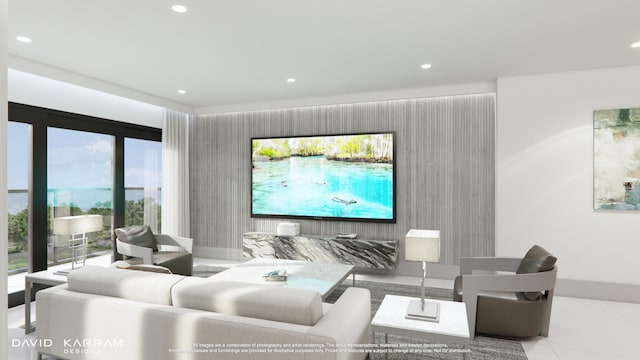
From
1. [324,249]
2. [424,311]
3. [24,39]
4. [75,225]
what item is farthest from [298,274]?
[24,39]

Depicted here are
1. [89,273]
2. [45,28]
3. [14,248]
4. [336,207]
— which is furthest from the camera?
[336,207]

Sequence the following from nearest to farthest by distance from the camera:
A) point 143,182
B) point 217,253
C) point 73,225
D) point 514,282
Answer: point 514,282, point 73,225, point 143,182, point 217,253

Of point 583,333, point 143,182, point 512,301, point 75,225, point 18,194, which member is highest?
point 143,182

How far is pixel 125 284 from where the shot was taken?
2178 millimetres

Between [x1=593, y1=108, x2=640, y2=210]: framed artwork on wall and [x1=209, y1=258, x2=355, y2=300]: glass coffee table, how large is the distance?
306cm

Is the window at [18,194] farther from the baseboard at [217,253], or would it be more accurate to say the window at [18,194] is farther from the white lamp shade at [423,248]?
the white lamp shade at [423,248]

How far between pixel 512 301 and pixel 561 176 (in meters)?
2.09

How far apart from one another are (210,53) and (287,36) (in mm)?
931

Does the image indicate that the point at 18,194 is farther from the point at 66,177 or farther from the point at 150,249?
the point at 150,249

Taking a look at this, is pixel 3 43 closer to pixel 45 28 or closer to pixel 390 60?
pixel 45 28

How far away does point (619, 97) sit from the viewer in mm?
3908

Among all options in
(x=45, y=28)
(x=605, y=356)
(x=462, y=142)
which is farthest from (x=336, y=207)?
(x=45, y=28)

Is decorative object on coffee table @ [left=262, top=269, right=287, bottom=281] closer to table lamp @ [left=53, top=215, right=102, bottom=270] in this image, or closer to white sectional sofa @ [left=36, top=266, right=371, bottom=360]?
white sectional sofa @ [left=36, top=266, right=371, bottom=360]

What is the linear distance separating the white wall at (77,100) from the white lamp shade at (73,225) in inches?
55.8
